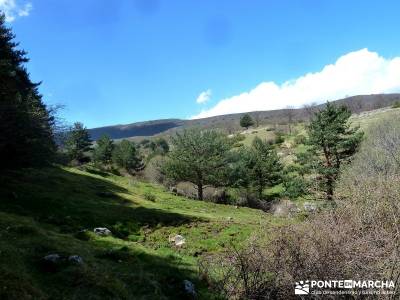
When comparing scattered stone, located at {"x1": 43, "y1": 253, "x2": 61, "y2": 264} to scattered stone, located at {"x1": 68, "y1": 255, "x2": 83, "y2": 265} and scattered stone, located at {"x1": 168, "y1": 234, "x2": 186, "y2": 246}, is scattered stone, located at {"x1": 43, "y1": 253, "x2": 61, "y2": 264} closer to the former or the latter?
scattered stone, located at {"x1": 68, "y1": 255, "x2": 83, "y2": 265}

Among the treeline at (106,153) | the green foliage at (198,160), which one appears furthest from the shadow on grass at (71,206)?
the treeline at (106,153)

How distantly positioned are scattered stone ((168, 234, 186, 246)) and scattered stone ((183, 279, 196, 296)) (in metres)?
7.98

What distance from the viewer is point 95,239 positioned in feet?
53.4

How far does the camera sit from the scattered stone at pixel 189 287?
10.5 meters

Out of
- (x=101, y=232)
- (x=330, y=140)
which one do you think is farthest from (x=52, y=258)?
(x=330, y=140)

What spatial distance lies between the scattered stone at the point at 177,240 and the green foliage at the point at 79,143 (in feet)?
151

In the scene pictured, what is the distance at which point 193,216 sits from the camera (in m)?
26.4

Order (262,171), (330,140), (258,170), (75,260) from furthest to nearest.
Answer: (258,170), (262,171), (330,140), (75,260)

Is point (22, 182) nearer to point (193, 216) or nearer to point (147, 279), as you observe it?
point (193, 216)

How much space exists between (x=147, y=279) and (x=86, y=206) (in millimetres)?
13674

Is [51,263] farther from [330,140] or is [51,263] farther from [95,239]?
[330,140]

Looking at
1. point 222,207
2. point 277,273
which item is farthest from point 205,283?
point 222,207

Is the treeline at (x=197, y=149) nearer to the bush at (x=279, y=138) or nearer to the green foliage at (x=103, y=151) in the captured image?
the green foliage at (x=103, y=151)
